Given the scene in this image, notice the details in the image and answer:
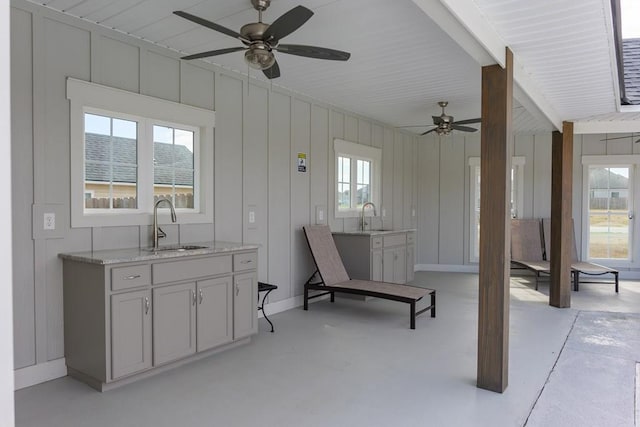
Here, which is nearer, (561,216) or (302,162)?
(561,216)

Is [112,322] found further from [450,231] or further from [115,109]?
[450,231]

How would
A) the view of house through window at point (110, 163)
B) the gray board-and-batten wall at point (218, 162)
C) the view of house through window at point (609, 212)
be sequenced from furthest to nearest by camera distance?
the view of house through window at point (609, 212)
the view of house through window at point (110, 163)
the gray board-and-batten wall at point (218, 162)

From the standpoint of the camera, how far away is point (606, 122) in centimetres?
590

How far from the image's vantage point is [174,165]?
421 centimetres

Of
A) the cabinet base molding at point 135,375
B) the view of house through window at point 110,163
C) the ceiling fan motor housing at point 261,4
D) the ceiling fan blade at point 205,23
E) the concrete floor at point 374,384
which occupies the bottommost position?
the concrete floor at point 374,384

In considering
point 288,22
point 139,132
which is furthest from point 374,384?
point 139,132

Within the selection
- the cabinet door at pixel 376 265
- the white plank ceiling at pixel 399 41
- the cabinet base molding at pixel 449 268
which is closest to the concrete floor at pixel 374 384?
the cabinet door at pixel 376 265

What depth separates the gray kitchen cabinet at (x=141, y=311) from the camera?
118 inches

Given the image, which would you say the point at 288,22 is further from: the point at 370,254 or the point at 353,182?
the point at 353,182

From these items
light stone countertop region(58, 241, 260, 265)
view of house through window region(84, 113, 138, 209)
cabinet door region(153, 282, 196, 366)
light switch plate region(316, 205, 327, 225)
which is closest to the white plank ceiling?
view of house through window region(84, 113, 138, 209)

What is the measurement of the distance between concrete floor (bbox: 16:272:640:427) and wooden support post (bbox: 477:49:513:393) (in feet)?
0.77

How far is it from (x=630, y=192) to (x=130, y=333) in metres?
8.38

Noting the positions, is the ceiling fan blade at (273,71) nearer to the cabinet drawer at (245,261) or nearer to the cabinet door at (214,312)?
the cabinet drawer at (245,261)

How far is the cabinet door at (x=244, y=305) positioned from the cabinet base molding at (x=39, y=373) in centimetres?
135
